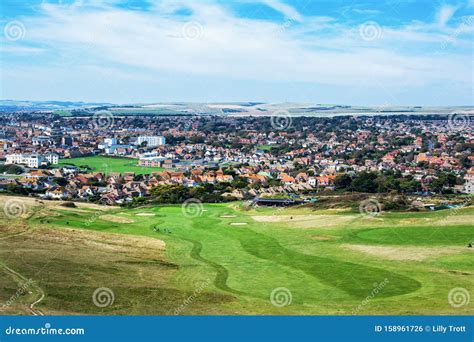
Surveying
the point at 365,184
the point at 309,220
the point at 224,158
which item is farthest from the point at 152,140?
the point at 309,220

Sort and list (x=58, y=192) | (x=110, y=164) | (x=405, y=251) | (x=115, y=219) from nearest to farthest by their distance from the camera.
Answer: (x=405, y=251)
(x=115, y=219)
(x=58, y=192)
(x=110, y=164)

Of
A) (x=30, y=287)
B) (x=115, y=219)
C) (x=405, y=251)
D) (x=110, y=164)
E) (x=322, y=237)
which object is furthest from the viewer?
(x=110, y=164)

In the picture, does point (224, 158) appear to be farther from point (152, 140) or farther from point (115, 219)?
point (115, 219)

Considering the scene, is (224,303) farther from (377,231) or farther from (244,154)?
(244,154)

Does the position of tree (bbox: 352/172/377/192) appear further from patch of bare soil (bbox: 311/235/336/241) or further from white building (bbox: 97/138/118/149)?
white building (bbox: 97/138/118/149)

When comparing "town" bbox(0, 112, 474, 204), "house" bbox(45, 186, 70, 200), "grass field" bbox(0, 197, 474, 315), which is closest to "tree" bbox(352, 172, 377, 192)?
"town" bbox(0, 112, 474, 204)

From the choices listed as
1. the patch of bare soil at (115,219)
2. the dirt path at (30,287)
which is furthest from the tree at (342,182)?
the dirt path at (30,287)
